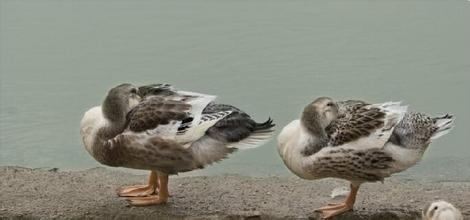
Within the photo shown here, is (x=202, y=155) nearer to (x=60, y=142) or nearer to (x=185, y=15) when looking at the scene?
(x=60, y=142)

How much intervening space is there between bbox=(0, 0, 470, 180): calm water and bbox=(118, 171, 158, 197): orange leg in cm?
62

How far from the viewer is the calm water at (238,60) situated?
4.80 metres

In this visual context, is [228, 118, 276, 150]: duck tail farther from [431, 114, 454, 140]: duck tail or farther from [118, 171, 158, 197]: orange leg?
[431, 114, 454, 140]: duck tail

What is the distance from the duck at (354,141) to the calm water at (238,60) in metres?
0.95

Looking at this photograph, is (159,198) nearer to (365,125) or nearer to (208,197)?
(208,197)

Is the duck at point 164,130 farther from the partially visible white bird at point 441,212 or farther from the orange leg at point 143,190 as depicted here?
the partially visible white bird at point 441,212

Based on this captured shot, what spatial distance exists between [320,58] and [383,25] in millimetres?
821

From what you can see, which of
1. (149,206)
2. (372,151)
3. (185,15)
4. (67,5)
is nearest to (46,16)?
(67,5)

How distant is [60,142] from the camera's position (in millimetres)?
4777

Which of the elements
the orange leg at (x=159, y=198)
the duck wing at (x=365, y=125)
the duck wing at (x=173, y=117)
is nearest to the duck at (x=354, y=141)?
the duck wing at (x=365, y=125)

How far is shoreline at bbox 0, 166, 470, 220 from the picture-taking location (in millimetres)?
3725

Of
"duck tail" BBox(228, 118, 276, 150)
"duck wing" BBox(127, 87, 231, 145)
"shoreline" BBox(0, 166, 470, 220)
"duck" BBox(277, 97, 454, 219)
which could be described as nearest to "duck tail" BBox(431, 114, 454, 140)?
"duck" BBox(277, 97, 454, 219)

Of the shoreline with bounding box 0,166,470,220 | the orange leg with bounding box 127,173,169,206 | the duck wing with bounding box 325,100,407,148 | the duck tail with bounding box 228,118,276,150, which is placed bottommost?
the shoreline with bounding box 0,166,470,220

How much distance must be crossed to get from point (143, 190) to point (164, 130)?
50 cm
